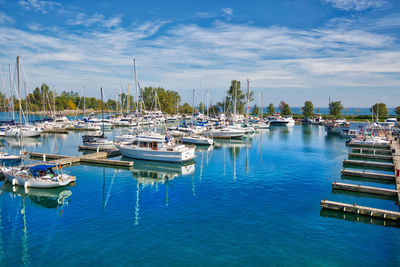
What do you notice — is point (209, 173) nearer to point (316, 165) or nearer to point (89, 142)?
point (316, 165)

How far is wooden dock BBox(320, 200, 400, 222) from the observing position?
919 inches

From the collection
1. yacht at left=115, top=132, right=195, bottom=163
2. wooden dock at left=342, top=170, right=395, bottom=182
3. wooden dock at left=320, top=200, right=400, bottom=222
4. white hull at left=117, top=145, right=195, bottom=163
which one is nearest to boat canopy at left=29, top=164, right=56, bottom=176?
white hull at left=117, top=145, right=195, bottom=163

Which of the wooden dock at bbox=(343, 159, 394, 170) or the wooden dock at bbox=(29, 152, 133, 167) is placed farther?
the wooden dock at bbox=(29, 152, 133, 167)

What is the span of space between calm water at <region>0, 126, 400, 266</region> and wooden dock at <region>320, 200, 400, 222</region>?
61 cm

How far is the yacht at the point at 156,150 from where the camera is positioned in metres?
45.0

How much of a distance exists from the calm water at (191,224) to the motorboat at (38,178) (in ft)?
2.82

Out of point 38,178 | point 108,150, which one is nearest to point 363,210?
point 38,178

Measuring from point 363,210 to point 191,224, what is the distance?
14.6 m

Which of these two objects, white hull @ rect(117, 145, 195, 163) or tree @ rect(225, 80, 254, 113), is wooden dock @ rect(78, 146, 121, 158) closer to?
white hull @ rect(117, 145, 195, 163)

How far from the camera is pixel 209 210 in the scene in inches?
1014

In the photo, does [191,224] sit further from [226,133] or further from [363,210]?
[226,133]

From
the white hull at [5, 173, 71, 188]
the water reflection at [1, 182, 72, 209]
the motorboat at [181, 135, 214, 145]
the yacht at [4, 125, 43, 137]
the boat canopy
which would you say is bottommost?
the water reflection at [1, 182, 72, 209]

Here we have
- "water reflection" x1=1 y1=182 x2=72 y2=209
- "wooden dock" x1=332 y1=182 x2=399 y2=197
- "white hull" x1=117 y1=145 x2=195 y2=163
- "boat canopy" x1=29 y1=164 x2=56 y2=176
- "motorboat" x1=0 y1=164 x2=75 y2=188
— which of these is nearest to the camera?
"water reflection" x1=1 y1=182 x2=72 y2=209

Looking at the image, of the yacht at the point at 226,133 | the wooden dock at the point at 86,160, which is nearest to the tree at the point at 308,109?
the yacht at the point at 226,133
